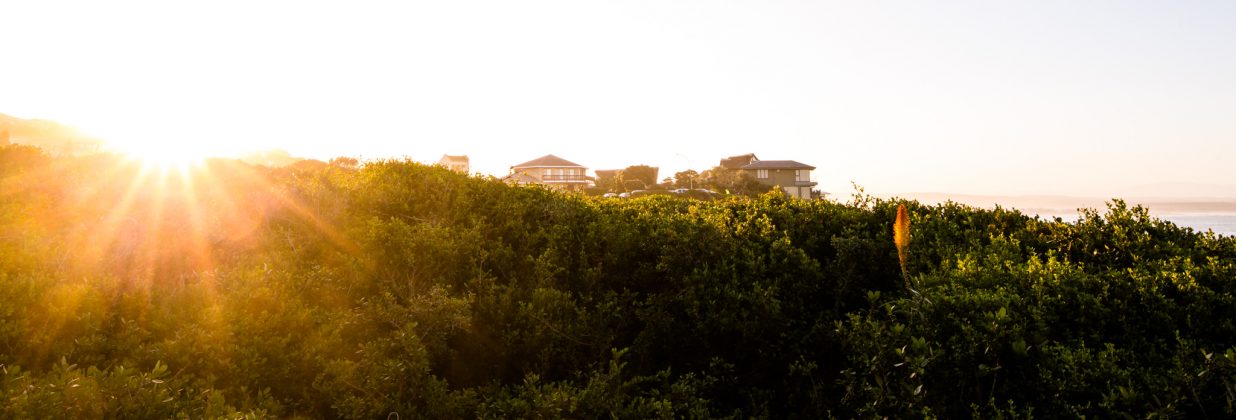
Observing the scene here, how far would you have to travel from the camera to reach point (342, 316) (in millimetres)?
5992

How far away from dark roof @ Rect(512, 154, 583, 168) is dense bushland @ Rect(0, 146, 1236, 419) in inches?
3261

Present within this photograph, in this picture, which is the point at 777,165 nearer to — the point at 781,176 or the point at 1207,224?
the point at 781,176

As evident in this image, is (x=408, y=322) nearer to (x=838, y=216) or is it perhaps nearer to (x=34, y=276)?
(x=34, y=276)

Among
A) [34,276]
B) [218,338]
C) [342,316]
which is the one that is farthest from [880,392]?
[34,276]

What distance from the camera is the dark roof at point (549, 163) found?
9212cm

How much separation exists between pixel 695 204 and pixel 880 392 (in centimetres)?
543

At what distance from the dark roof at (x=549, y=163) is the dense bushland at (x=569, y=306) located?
82.8 metres

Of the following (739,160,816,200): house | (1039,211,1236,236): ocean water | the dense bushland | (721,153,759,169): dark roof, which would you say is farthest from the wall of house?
the dense bushland

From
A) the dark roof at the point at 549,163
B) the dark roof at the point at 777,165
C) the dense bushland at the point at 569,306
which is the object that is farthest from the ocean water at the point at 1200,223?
the dark roof at the point at 549,163

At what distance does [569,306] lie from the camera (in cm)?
681

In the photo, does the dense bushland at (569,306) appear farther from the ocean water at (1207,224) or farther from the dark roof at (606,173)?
the dark roof at (606,173)

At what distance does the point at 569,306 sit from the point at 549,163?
Answer: 285 feet

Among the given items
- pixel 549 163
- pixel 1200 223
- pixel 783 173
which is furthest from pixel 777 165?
pixel 1200 223

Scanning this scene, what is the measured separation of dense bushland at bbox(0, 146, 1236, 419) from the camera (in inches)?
200
